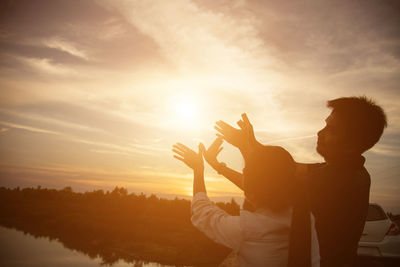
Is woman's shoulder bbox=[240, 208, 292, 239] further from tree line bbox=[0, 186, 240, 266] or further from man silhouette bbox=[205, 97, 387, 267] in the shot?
tree line bbox=[0, 186, 240, 266]

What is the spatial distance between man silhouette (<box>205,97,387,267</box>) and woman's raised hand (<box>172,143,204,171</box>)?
360mm

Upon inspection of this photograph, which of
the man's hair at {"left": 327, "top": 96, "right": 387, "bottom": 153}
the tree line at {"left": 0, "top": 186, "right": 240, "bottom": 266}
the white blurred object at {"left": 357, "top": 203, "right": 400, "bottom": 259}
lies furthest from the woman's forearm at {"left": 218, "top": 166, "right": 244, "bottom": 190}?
the tree line at {"left": 0, "top": 186, "right": 240, "bottom": 266}

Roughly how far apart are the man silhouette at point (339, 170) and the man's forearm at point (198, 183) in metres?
0.39

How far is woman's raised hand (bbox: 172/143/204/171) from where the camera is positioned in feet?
5.86

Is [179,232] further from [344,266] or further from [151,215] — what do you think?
[344,266]

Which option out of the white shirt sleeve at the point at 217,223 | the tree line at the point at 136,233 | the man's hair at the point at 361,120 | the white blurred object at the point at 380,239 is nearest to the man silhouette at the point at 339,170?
the man's hair at the point at 361,120

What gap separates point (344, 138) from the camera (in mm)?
2346

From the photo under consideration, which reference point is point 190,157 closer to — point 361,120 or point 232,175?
point 232,175

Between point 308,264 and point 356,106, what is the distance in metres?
1.62

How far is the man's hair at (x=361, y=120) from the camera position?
92.8 inches

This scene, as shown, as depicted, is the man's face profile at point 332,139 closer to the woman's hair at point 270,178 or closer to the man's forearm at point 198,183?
the woman's hair at point 270,178

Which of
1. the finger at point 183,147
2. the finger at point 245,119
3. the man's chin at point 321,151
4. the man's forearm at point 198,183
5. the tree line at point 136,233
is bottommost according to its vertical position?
the tree line at point 136,233

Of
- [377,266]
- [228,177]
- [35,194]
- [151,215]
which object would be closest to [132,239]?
[151,215]

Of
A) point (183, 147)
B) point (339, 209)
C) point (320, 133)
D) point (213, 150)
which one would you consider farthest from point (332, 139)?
point (183, 147)
